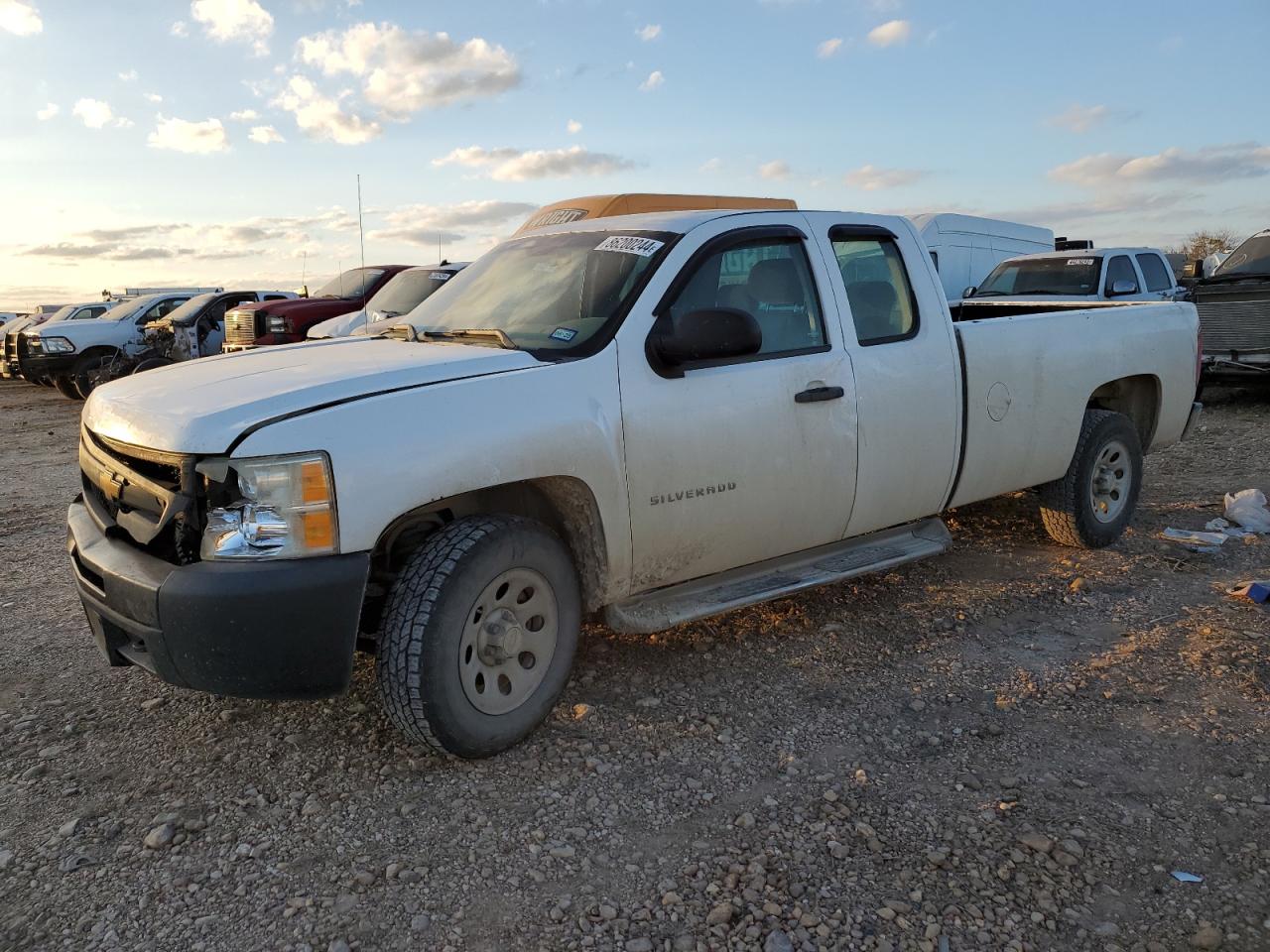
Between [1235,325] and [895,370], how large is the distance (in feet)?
29.1

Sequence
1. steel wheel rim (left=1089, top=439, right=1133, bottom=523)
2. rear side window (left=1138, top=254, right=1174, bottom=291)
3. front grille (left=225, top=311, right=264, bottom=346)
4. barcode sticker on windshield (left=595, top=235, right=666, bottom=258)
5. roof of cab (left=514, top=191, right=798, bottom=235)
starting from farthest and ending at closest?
front grille (left=225, top=311, right=264, bottom=346) < rear side window (left=1138, top=254, right=1174, bottom=291) < roof of cab (left=514, top=191, right=798, bottom=235) < steel wheel rim (left=1089, top=439, right=1133, bottom=523) < barcode sticker on windshield (left=595, top=235, right=666, bottom=258)

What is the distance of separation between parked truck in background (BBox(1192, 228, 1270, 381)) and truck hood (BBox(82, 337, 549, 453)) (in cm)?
1027

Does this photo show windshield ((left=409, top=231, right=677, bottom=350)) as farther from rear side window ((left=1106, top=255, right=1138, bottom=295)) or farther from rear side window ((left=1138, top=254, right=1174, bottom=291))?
rear side window ((left=1138, top=254, right=1174, bottom=291))

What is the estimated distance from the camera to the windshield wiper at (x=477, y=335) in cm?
353

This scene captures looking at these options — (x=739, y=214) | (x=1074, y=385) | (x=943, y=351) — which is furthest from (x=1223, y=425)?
(x=739, y=214)

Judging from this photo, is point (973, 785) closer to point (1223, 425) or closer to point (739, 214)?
point (739, 214)

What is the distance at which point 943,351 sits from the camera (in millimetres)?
4387

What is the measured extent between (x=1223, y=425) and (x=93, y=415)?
10.5 meters

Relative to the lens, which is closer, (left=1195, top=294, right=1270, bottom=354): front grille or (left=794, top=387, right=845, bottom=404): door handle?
(left=794, top=387, right=845, bottom=404): door handle

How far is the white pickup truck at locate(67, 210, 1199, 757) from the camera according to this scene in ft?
9.14

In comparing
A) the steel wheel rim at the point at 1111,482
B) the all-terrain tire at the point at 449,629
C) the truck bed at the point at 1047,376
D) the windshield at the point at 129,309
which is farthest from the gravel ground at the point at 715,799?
the windshield at the point at 129,309

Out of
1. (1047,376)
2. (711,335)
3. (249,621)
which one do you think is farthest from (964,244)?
(249,621)

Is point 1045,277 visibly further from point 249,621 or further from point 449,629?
point 249,621

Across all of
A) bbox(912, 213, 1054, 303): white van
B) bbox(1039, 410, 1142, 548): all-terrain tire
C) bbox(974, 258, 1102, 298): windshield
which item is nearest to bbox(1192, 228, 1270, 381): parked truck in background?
bbox(974, 258, 1102, 298): windshield
